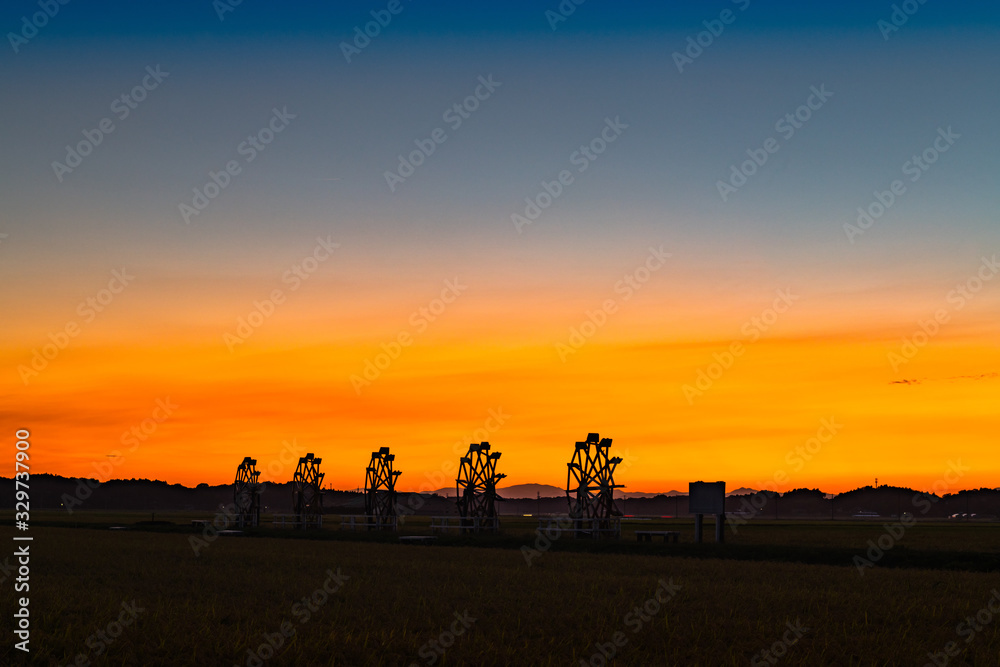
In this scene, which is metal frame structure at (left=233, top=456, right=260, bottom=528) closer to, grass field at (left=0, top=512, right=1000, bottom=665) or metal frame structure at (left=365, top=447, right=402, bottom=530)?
metal frame structure at (left=365, top=447, right=402, bottom=530)

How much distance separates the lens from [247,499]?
7588cm

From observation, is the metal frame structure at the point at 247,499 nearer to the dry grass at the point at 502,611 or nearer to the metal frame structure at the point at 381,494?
the metal frame structure at the point at 381,494

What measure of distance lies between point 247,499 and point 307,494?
23.3 feet

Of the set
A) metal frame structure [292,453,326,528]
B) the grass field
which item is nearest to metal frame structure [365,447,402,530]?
metal frame structure [292,453,326,528]

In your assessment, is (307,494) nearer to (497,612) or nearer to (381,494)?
(381,494)

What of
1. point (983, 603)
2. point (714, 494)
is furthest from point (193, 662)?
point (714, 494)

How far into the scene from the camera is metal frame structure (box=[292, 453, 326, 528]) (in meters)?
68.8

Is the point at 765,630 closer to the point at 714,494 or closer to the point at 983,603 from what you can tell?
the point at 983,603

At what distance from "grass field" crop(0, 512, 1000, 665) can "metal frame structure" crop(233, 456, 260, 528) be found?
44161 millimetres

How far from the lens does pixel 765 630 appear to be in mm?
17781

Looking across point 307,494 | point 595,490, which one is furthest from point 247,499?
point 595,490

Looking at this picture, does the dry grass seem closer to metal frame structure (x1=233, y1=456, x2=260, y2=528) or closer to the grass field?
the grass field

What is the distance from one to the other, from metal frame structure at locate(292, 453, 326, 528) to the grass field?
37.0 m

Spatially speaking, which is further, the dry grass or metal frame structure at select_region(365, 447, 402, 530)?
metal frame structure at select_region(365, 447, 402, 530)
